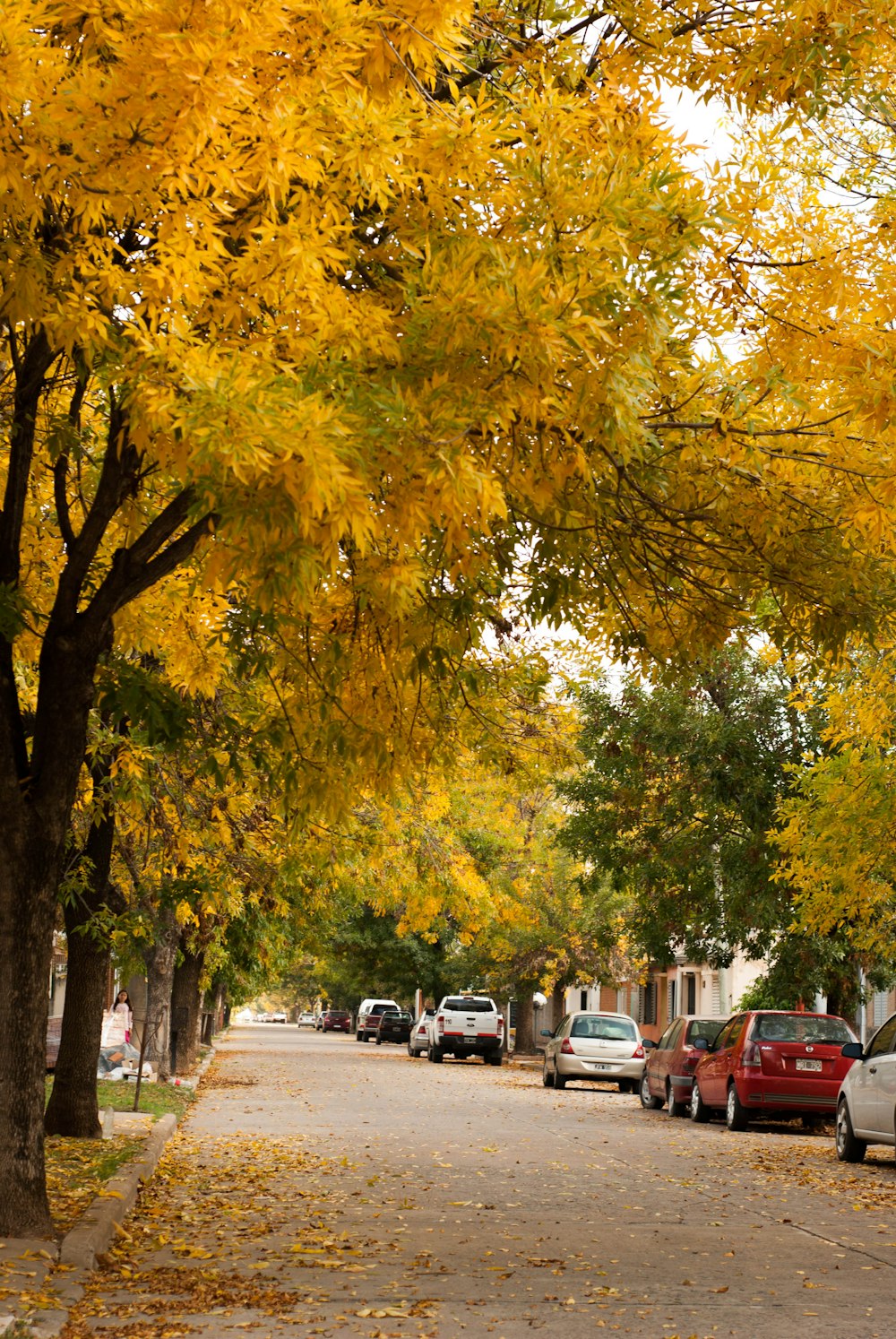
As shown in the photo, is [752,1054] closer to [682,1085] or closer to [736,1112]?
[736,1112]

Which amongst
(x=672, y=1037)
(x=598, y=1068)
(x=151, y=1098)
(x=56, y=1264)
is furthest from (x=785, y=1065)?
(x=56, y=1264)

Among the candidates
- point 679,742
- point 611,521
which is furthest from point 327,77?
point 679,742

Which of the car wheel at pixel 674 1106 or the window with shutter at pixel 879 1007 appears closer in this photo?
the car wheel at pixel 674 1106

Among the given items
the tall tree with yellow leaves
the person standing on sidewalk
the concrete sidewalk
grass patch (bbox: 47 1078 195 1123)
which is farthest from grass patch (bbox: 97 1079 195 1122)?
the tall tree with yellow leaves

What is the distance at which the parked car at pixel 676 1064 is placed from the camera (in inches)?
977

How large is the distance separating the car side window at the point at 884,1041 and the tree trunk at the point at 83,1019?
772cm

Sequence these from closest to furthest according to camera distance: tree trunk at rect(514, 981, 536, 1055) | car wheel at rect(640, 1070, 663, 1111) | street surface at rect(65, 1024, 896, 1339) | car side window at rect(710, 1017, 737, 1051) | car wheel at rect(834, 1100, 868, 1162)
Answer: street surface at rect(65, 1024, 896, 1339) → car wheel at rect(834, 1100, 868, 1162) → car side window at rect(710, 1017, 737, 1051) → car wheel at rect(640, 1070, 663, 1111) → tree trunk at rect(514, 981, 536, 1055)

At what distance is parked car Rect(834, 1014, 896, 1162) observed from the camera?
15.7 metres

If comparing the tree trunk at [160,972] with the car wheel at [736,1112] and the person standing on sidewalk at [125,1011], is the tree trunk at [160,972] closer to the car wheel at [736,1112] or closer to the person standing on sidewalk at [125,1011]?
the person standing on sidewalk at [125,1011]

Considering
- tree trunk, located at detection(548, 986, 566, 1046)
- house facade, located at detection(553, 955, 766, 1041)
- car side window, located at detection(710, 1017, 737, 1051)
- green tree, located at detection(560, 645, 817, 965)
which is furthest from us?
tree trunk, located at detection(548, 986, 566, 1046)

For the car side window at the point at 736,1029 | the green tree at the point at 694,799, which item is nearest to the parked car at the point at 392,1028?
the green tree at the point at 694,799

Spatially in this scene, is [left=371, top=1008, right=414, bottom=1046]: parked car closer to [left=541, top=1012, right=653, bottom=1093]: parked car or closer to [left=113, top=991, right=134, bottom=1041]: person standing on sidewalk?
[left=541, top=1012, right=653, bottom=1093]: parked car

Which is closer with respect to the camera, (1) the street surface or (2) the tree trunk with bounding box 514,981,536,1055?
(1) the street surface

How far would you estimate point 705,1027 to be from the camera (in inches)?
1041
